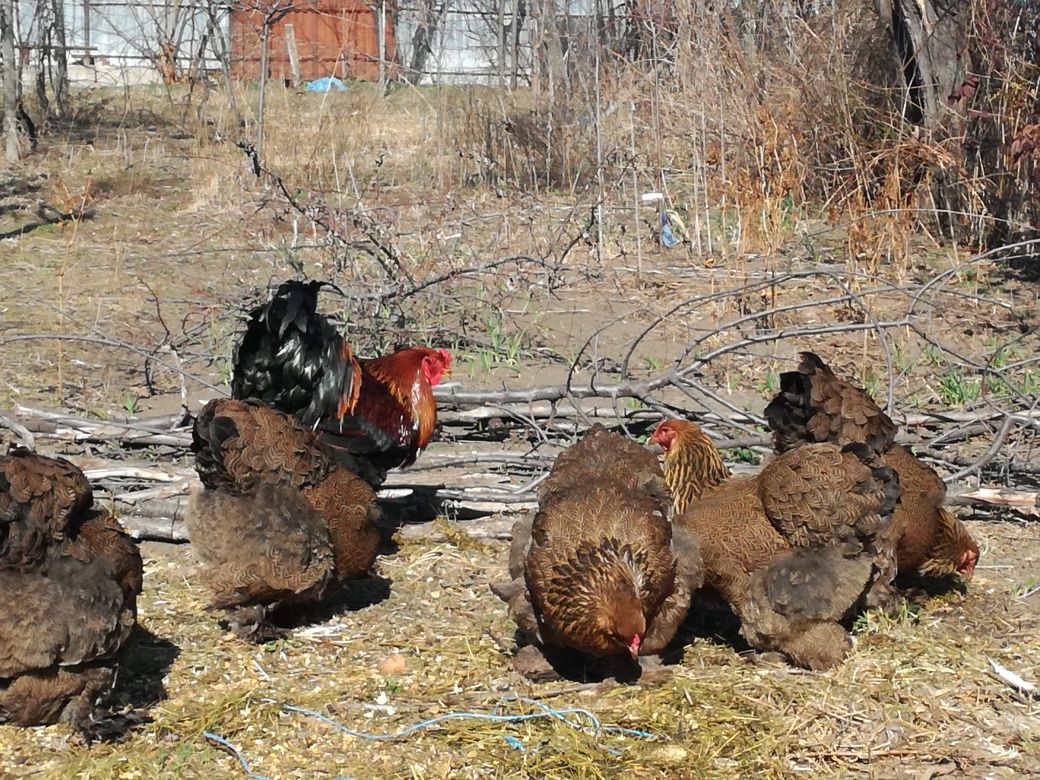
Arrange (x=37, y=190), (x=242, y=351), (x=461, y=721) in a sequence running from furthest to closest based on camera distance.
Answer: (x=37, y=190)
(x=242, y=351)
(x=461, y=721)

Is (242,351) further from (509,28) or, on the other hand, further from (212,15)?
(509,28)

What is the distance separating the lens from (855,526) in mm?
4391

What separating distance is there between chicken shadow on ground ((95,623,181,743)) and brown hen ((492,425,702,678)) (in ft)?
4.35

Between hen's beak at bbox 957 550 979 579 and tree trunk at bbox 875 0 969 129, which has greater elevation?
tree trunk at bbox 875 0 969 129

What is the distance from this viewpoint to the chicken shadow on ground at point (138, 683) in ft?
12.9

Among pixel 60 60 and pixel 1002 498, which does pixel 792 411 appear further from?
pixel 60 60

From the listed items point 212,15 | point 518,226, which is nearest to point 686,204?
point 518,226

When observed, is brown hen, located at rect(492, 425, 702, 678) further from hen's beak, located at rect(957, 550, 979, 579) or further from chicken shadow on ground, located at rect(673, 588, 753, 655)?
hen's beak, located at rect(957, 550, 979, 579)

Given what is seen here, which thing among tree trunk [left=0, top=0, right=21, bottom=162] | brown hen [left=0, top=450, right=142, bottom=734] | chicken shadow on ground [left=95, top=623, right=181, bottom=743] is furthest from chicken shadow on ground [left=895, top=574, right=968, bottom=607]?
tree trunk [left=0, top=0, right=21, bottom=162]

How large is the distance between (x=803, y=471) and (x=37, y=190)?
11.7m

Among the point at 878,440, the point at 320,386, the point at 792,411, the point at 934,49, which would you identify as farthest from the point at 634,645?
the point at 934,49

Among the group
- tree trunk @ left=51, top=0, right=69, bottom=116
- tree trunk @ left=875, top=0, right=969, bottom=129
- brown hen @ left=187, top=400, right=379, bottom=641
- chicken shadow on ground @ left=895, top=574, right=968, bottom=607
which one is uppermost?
tree trunk @ left=51, top=0, right=69, bottom=116

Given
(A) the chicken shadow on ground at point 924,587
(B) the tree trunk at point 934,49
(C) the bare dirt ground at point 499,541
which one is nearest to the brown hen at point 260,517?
(C) the bare dirt ground at point 499,541

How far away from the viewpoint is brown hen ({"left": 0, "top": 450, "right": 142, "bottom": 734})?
12.1 ft
